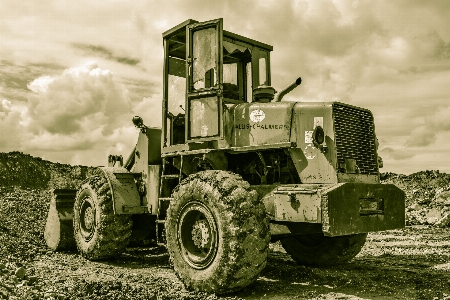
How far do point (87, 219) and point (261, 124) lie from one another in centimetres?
360

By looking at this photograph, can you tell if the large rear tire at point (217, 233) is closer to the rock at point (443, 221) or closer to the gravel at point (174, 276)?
the gravel at point (174, 276)

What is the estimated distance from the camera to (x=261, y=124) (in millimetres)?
5863

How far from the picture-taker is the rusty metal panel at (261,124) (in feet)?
18.7

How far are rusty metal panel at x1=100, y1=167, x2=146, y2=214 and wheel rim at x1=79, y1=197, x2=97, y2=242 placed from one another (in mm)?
572

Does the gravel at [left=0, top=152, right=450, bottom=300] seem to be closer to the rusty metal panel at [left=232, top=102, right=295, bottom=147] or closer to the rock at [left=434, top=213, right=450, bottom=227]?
the rock at [left=434, top=213, right=450, bottom=227]

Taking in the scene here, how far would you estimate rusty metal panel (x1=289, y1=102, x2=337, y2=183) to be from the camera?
541 centimetres

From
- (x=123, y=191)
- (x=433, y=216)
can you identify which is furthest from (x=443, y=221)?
(x=123, y=191)

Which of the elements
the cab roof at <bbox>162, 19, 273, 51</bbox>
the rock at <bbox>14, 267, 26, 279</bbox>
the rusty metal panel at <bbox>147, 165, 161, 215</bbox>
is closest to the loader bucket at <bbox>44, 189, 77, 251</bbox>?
the rusty metal panel at <bbox>147, 165, 161, 215</bbox>

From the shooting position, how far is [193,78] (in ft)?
20.8

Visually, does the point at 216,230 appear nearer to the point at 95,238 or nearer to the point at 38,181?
the point at 95,238

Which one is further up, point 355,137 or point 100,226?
point 355,137

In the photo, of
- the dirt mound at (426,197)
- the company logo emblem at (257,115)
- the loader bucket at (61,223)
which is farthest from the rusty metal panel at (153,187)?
the dirt mound at (426,197)

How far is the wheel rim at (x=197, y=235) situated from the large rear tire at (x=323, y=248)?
6.87 feet

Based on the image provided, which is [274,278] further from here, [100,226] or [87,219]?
[87,219]
